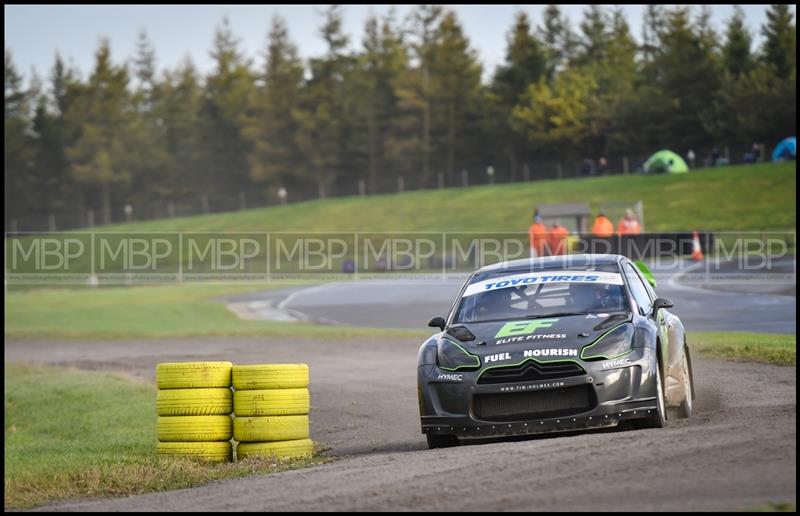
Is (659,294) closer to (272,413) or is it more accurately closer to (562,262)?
(562,262)

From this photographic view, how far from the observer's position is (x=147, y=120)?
374 feet

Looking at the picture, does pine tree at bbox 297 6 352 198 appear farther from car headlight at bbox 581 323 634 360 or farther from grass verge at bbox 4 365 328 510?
car headlight at bbox 581 323 634 360

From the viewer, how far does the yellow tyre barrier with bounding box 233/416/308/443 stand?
10.3m

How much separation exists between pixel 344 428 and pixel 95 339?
60.2ft

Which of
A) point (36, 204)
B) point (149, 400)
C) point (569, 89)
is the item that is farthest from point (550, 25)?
point (149, 400)

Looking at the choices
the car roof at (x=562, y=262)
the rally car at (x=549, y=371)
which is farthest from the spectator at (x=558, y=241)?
the rally car at (x=549, y=371)

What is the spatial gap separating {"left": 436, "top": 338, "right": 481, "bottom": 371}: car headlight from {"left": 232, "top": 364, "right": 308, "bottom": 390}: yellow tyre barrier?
1.27 m

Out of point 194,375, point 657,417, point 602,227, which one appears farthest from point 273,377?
point 602,227

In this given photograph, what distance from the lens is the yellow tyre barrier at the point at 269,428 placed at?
10.3m

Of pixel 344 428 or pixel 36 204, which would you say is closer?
pixel 344 428

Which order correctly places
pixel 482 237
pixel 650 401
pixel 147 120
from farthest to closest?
1. pixel 147 120
2. pixel 482 237
3. pixel 650 401

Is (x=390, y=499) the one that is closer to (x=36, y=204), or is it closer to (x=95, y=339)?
(x=95, y=339)

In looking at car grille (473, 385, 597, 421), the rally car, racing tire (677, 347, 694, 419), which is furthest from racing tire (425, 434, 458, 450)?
racing tire (677, 347, 694, 419)

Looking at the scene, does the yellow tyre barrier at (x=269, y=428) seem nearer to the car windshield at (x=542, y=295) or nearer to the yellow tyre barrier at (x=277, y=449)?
the yellow tyre barrier at (x=277, y=449)
